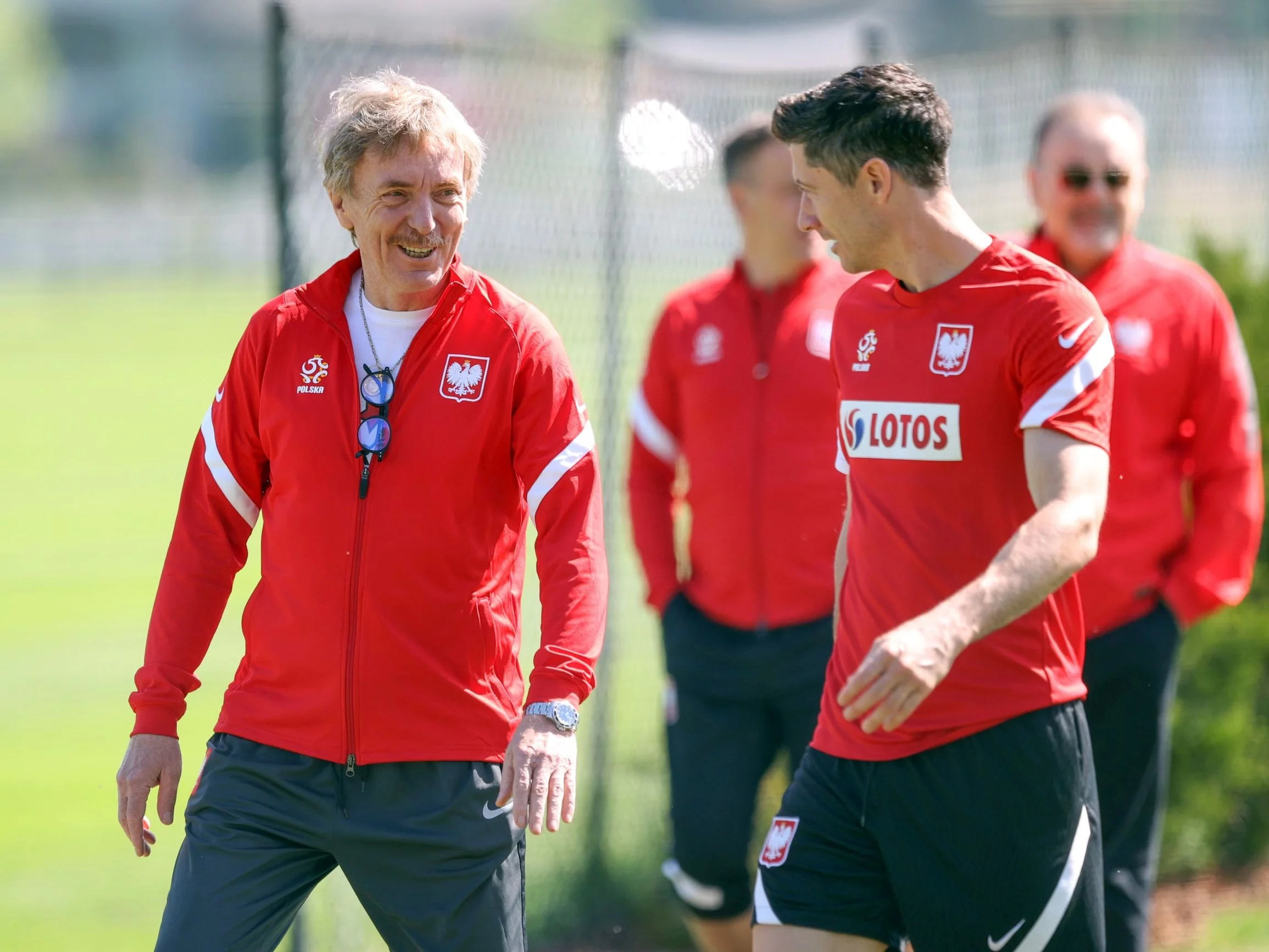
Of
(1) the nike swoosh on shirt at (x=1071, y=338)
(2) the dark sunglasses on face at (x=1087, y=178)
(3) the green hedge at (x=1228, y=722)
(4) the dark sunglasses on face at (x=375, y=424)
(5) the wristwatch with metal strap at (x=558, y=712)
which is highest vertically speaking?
(2) the dark sunglasses on face at (x=1087, y=178)

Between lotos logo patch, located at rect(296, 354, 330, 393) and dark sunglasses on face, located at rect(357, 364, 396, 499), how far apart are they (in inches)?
3.4

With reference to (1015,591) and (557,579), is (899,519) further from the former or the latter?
(557,579)

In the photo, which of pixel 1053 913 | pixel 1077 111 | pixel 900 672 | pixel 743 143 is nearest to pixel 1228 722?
pixel 1077 111

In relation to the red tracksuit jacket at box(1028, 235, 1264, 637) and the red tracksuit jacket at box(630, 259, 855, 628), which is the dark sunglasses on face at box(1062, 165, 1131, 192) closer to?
the red tracksuit jacket at box(1028, 235, 1264, 637)

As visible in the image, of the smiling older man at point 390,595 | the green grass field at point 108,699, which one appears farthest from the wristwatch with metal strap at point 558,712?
the green grass field at point 108,699

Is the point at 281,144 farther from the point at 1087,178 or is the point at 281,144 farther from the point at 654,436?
the point at 1087,178

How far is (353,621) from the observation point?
3.40 meters

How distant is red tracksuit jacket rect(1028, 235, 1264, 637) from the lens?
184 inches

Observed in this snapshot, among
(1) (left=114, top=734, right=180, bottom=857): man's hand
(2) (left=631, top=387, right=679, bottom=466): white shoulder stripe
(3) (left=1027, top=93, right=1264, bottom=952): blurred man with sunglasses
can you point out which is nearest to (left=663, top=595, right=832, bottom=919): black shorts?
(2) (left=631, top=387, right=679, bottom=466): white shoulder stripe

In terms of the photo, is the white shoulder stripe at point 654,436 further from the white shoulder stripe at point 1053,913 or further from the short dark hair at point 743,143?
the white shoulder stripe at point 1053,913

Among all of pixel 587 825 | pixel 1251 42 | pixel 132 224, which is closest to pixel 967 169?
pixel 1251 42

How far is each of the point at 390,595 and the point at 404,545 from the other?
111mm

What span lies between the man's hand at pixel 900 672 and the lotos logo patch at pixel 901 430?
57 cm

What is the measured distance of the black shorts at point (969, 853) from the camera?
11.0 feet
